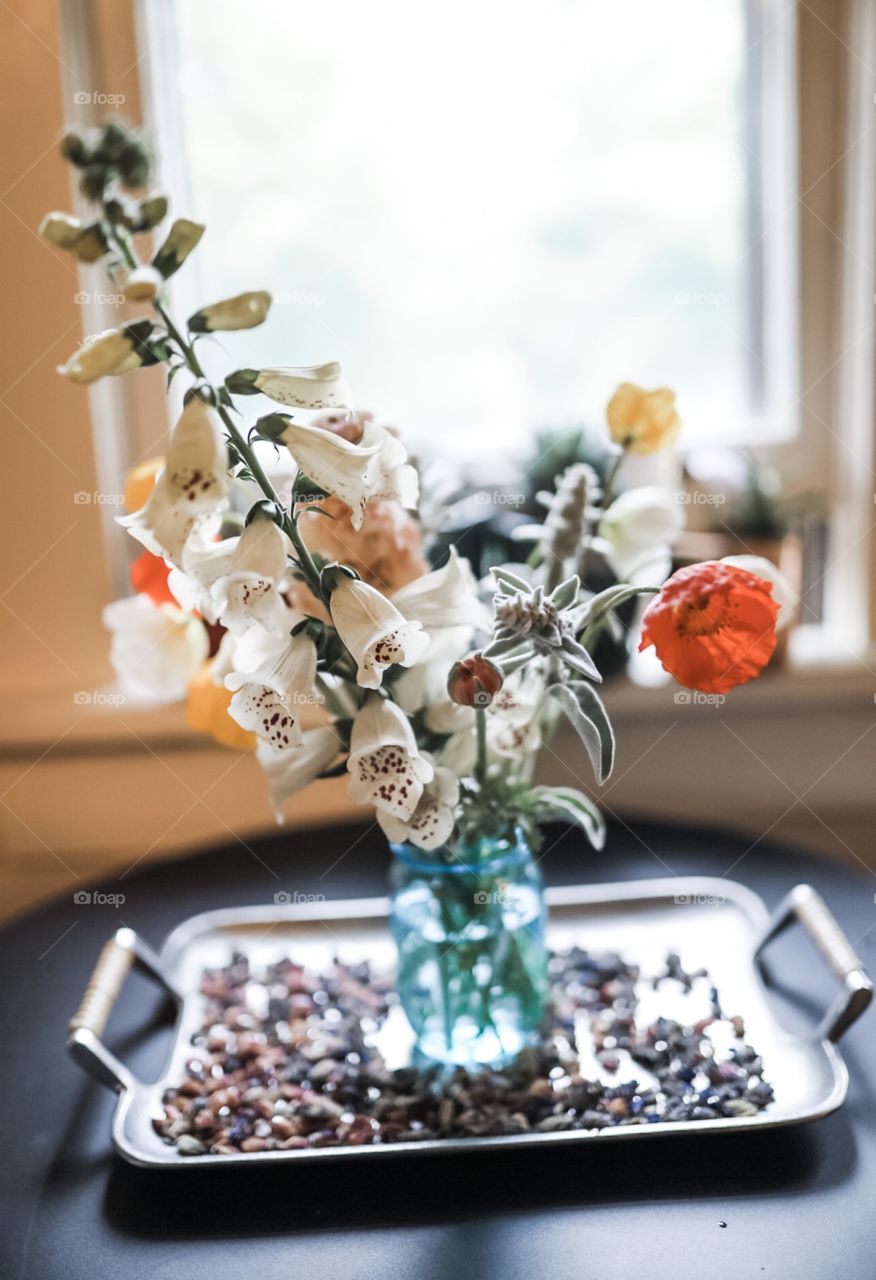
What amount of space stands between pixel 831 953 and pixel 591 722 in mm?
322

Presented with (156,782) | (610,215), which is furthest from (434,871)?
(610,215)

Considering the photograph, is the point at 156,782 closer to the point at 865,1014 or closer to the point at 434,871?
the point at 434,871

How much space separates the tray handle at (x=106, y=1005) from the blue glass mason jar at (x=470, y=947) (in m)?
0.21

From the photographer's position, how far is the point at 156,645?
2.52 ft

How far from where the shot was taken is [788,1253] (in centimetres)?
62

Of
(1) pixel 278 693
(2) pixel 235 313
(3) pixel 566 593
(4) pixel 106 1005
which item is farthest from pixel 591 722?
(4) pixel 106 1005

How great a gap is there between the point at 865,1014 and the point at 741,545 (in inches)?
33.0

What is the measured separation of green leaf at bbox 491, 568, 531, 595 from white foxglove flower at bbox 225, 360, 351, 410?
143 mm

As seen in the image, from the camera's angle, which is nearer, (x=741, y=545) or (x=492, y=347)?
(x=741, y=545)

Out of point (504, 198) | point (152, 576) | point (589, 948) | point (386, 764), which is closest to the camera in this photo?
point (386, 764)

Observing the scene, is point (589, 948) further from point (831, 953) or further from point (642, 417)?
point (642, 417)

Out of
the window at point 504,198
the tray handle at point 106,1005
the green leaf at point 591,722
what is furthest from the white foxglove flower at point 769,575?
the window at point 504,198

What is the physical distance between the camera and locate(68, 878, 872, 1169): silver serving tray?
70cm

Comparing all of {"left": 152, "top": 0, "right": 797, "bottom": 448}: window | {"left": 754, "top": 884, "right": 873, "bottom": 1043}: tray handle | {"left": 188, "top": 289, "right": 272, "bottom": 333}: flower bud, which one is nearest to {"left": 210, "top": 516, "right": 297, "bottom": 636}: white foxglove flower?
{"left": 188, "top": 289, "right": 272, "bottom": 333}: flower bud
